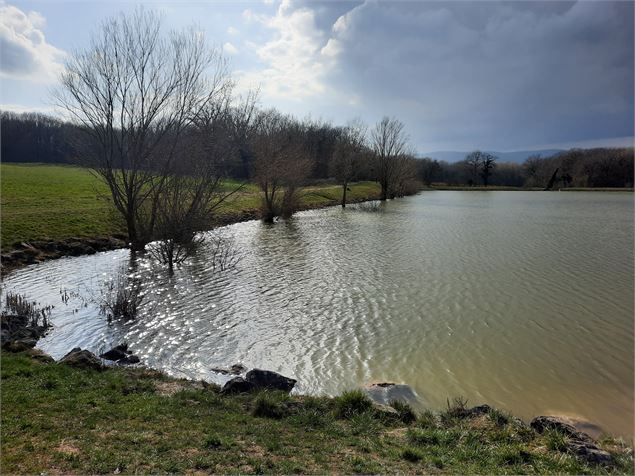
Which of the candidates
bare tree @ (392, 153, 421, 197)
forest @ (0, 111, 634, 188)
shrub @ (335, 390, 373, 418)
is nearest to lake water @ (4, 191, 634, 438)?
Answer: shrub @ (335, 390, 373, 418)

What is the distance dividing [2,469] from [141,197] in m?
17.3

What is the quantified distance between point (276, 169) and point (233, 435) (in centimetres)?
2724

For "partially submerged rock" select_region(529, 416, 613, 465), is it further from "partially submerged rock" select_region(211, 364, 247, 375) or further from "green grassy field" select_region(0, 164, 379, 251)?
"green grassy field" select_region(0, 164, 379, 251)

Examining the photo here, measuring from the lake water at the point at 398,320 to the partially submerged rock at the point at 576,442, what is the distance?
1.02 meters

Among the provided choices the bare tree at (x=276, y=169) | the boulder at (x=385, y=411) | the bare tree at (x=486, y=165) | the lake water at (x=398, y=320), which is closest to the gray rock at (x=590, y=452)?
the lake water at (x=398, y=320)

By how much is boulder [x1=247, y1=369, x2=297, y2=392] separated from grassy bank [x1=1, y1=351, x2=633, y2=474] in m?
0.47

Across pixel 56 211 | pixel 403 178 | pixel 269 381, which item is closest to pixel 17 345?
pixel 269 381

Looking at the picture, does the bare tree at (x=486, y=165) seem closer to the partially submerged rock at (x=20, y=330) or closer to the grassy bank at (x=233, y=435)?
the grassy bank at (x=233, y=435)

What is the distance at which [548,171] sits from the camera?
10075cm

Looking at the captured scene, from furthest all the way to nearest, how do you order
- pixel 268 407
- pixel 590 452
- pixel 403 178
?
pixel 403 178 → pixel 268 407 → pixel 590 452

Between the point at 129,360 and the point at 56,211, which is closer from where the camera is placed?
the point at 129,360

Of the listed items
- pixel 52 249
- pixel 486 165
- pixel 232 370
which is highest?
pixel 486 165

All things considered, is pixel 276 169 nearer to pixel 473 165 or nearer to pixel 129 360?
pixel 129 360

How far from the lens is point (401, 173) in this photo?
63562 mm
